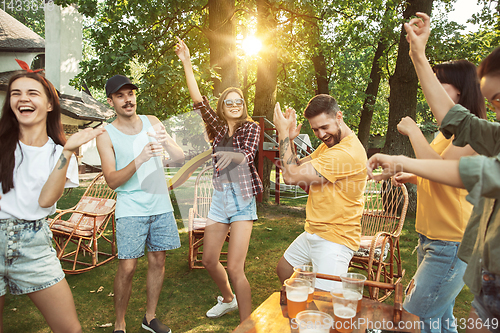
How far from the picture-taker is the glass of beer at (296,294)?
1662 mm

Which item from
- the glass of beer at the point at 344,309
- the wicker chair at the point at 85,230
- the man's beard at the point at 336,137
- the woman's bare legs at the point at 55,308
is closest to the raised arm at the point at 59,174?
the woman's bare legs at the point at 55,308

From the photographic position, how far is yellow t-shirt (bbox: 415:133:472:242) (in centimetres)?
204

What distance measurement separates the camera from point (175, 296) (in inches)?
159

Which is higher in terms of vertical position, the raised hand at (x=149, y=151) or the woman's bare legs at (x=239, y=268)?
the raised hand at (x=149, y=151)

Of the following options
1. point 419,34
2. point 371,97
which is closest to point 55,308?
point 419,34

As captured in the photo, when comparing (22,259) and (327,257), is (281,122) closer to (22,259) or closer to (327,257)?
(327,257)

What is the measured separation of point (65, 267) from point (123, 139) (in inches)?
121

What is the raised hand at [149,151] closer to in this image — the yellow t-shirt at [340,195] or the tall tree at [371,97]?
the yellow t-shirt at [340,195]

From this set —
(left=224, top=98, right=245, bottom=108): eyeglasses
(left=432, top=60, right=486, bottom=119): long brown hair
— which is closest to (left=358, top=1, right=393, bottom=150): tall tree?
(left=224, top=98, right=245, bottom=108): eyeglasses

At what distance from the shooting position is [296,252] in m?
2.79

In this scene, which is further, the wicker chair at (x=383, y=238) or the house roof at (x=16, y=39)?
the house roof at (x=16, y=39)

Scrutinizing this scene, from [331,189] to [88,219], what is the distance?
13.3ft

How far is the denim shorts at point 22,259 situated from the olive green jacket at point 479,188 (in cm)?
233

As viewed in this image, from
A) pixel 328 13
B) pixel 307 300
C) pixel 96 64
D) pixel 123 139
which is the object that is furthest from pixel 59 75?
pixel 307 300
